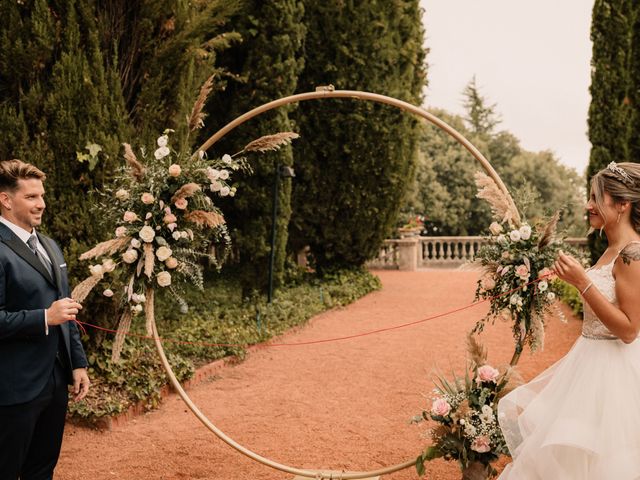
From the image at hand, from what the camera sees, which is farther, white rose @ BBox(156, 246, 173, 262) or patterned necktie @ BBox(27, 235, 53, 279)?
white rose @ BBox(156, 246, 173, 262)

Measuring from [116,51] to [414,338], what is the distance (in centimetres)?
616

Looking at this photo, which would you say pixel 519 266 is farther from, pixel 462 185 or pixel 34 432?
pixel 462 185

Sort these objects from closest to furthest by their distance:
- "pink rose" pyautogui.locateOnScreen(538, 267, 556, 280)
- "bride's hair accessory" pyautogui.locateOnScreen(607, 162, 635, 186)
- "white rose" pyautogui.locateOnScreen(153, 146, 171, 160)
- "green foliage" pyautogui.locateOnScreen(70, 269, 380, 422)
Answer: "bride's hair accessory" pyautogui.locateOnScreen(607, 162, 635, 186), "pink rose" pyautogui.locateOnScreen(538, 267, 556, 280), "white rose" pyautogui.locateOnScreen(153, 146, 171, 160), "green foliage" pyautogui.locateOnScreen(70, 269, 380, 422)

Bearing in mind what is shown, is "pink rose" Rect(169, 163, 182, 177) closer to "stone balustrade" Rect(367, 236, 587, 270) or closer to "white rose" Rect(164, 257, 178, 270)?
"white rose" Rect(164, 257, 178, 270)

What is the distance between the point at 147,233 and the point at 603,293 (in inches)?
118

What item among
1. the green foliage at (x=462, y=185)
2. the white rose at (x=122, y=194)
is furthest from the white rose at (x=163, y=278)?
the green foliage at (x=462, y=185)

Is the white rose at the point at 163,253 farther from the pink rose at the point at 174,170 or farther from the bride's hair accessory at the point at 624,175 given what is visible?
the bride's hair accessory at the point at 624,175

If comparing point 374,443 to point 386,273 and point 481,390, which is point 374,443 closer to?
point 481,390

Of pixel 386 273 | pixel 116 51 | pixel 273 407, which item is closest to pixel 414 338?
pixel 273 407

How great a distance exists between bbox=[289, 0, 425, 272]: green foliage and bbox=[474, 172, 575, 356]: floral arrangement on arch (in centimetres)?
870

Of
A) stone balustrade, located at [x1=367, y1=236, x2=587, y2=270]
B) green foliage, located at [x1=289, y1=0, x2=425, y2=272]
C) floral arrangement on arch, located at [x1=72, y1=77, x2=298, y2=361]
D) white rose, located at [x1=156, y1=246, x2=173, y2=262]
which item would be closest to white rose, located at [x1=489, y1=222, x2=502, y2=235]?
floral arrangement on arch, located at [x1=72, y1=77, x2=298, y2=361]

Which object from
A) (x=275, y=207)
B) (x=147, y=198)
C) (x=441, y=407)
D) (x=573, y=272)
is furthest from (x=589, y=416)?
(x=275, y=207)

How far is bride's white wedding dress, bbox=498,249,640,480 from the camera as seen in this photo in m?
2.95

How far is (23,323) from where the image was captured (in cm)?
321
